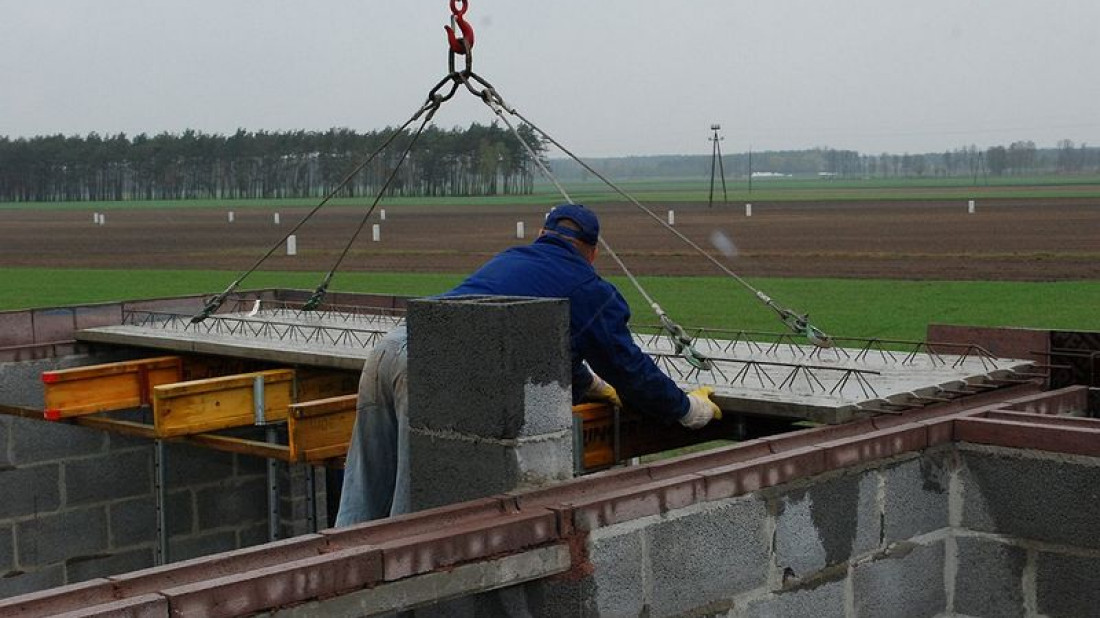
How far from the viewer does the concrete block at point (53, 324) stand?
560 inches

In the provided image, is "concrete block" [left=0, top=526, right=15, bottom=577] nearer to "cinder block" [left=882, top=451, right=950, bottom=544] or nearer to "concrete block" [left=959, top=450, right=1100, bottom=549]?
"cinder block" [left=882, top=451, right=950, bottom=544]

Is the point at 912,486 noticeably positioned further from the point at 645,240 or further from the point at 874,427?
the point at 645,240

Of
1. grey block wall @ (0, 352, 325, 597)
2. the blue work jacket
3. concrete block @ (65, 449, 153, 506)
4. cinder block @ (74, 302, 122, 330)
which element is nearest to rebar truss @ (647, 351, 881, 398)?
the blue work jacket

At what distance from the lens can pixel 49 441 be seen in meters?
13.6

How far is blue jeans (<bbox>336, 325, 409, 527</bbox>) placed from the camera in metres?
7.54

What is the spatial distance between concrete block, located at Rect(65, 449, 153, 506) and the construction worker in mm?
6911

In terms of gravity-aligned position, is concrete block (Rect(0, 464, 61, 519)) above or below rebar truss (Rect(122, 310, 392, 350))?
below

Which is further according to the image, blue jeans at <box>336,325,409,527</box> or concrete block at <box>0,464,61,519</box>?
concrete block at <box>0,464,61,519</box>

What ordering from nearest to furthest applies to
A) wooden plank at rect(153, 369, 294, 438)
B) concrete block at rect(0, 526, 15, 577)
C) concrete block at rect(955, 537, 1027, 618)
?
concrete block at rect(955, 537, 1027, 618) → wooden plank at rect(153, 369, 294, 438) → concrete block at rect(0, 526, 15, 577)

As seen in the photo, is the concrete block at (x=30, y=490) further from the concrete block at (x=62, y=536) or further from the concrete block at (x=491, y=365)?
the concrete block at (x=491, y=365)

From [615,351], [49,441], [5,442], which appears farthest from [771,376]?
[5,442]

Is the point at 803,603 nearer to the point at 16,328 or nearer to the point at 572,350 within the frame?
the point at 572,350

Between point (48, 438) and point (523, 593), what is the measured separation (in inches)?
343

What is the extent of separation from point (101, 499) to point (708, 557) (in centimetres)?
877
